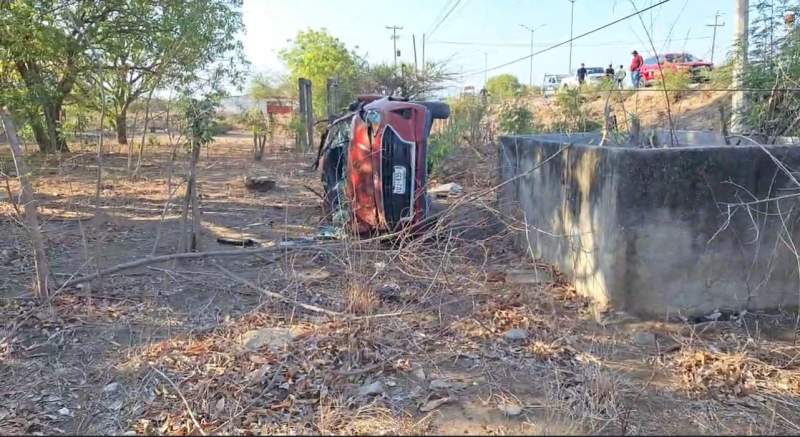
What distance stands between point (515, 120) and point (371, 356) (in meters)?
8.89

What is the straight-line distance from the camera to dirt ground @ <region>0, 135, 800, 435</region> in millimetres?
2768

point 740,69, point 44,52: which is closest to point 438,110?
point 740,69

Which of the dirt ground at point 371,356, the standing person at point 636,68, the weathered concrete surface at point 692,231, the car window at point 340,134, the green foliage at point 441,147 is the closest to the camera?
the dirt ground at point 371,356

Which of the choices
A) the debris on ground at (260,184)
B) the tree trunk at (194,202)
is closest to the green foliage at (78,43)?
the debris on ground at (260,184)

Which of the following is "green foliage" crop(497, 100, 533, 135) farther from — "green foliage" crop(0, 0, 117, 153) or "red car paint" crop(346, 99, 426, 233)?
"green foliage" crop(0, 0, 117, 153)

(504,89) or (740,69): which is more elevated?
(504,89)

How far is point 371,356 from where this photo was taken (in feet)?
10.8

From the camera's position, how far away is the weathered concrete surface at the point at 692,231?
3902mm

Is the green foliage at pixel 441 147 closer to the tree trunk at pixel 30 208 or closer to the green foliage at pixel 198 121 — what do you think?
the green foliage at pixel 198 121

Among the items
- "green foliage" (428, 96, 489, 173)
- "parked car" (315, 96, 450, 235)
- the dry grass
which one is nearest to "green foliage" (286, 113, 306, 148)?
"green foliage" (428, 96, 489, 173)

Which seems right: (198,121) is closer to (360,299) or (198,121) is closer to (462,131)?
(360,299)

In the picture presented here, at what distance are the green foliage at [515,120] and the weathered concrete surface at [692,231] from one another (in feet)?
24.6

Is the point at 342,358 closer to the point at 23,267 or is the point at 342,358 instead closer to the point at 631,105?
the point at 23,267

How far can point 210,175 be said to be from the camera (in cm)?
1269
